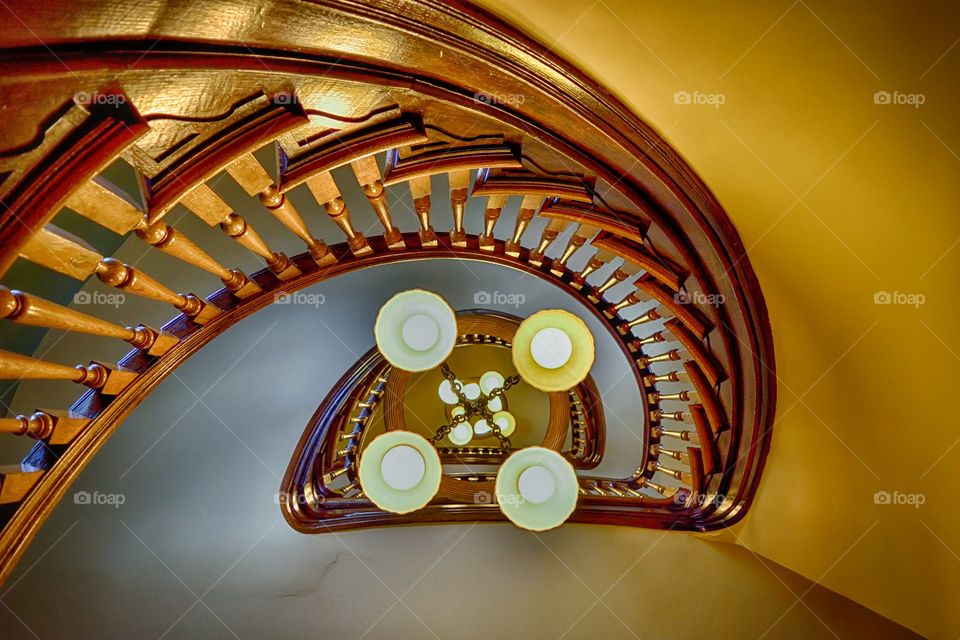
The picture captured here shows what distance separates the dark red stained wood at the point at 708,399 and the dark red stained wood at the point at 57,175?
2.11 m

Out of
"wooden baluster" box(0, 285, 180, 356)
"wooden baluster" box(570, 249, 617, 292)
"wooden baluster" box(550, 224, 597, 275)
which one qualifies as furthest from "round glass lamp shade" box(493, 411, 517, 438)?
"wooden baluster" box(0, 285, 180, 356)

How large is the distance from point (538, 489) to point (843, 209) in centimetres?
140

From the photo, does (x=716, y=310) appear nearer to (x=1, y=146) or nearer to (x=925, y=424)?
(x=925, y=424)

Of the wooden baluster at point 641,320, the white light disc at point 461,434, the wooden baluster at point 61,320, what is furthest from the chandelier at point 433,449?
the white light disc at point 461,434

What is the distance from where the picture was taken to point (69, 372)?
4.09ft

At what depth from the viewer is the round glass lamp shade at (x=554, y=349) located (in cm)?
196

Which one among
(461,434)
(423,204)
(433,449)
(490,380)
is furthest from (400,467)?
(490,380)

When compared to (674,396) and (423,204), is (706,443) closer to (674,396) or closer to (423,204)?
(674,396)

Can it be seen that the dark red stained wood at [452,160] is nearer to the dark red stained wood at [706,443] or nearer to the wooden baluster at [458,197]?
the wooden baluster at [458,197]

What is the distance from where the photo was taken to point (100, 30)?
0.82 meters

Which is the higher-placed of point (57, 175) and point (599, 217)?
point (599, 217)

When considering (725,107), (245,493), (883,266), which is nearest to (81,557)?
(245,493)

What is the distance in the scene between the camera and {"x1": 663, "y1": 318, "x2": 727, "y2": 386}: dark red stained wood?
2029 mm

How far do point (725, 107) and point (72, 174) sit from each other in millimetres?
1387
